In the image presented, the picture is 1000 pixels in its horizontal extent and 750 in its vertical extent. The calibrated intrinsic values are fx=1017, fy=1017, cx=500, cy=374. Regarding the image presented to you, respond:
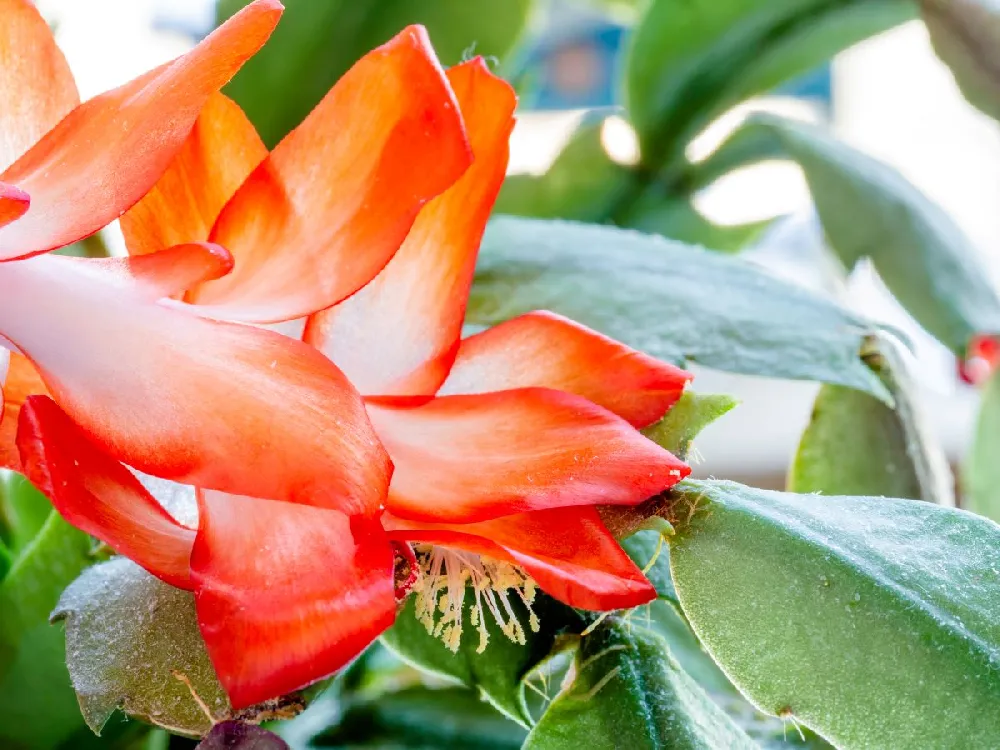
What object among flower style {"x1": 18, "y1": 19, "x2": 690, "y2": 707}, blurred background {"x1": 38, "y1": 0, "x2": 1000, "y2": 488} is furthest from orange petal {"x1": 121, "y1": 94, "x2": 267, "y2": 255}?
blurred background {"x1": 38, "y1": 0, "x2": 1000, "y2": 488}

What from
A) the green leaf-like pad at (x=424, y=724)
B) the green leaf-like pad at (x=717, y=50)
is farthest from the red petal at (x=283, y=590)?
the green leaf-like pad at (x=717, y=50)

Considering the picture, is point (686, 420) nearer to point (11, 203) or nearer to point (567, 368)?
point (567, 368)

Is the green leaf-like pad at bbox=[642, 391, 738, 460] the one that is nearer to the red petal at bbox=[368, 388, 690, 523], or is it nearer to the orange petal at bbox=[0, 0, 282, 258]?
the red petal at bbox=[368, 388, 690, 523]

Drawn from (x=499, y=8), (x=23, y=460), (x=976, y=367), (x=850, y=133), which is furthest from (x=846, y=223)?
(x=850, y=133)

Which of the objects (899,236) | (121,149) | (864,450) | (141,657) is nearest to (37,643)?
(141,657)

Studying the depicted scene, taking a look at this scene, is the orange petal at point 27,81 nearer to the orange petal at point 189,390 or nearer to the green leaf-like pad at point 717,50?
the orange petal at point 189,390

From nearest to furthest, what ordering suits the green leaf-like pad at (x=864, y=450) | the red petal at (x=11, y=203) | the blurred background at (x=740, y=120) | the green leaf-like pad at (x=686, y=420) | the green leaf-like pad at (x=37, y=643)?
the red petal at (x=11, y=203) → the green leaf-like pad at (x=686, y=420) → the green leaf-like pad at (x=37, y=643) → the green leaf-like pad at (x=864, y=450) → the blurred background at (x=740, y=120)

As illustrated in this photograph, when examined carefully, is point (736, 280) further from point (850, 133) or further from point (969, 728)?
point (850, 133)
